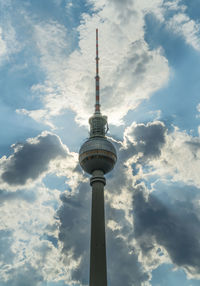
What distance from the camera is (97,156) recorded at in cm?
9631

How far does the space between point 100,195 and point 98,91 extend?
40092mm

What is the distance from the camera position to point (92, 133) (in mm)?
106688

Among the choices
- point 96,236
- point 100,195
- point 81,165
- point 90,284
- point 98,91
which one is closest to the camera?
point 90,284

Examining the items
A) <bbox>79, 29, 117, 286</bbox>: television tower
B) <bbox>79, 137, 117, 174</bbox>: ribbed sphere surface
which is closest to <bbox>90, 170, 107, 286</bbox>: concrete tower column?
<bbox>79, 29, 117, 286</bbox>: television tower

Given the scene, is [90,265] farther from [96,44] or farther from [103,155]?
[96,44]

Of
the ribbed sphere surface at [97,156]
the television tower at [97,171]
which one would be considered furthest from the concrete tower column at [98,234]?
the ribbed sphere surface at [97,156]

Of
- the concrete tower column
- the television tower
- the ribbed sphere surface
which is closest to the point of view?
the concrete tower column

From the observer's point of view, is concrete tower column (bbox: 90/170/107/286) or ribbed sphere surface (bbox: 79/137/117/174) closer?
concrete tower column (bbox: 90/170/107/286)

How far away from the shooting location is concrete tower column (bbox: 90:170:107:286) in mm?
81062

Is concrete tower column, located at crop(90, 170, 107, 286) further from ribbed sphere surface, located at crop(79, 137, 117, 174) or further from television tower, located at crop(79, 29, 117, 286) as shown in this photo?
ribbed sphere surface, located at crop(79, 137, 117, 174)

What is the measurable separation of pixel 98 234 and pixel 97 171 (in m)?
19.5

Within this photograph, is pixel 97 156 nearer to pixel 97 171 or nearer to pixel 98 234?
pixel 97 171

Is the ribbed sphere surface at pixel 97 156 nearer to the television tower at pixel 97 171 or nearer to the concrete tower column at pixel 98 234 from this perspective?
the television tower at pixel 97 171

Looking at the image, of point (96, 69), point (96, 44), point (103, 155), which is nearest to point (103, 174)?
point (103, 155)
